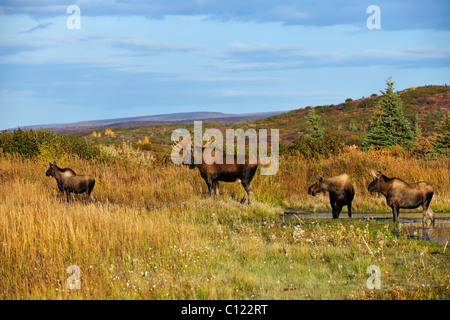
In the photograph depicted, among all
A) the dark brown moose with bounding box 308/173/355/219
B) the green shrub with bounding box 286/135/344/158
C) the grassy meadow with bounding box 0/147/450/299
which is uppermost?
the green shrub with bounding box 286/135/344/158

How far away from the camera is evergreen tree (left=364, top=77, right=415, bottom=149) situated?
119 feet

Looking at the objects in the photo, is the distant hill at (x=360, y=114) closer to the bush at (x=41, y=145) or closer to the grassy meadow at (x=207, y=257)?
the bush at (x=41, y=145)

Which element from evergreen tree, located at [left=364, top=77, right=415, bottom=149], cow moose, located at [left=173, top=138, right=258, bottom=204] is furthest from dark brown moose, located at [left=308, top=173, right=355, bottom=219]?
evergreen tree, located at [left=364, top=77, right=415, bottom=149]

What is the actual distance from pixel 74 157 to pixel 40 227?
12.9 meters

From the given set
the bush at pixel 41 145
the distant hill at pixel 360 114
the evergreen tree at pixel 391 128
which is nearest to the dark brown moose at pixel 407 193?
the bush at pixel 41 145

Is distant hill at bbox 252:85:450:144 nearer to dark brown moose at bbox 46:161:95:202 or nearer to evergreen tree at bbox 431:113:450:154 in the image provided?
evergreen tree at bbox 431:113:450:154

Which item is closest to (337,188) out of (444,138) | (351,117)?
(444,138)

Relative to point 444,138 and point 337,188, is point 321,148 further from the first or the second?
point 337,188

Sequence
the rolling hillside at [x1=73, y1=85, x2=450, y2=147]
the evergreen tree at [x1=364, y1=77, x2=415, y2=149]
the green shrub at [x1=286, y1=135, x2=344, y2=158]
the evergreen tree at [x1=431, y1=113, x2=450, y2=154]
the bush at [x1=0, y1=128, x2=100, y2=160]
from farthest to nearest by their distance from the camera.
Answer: the rolling hillside at [x1=73, y1=85, x2=450, y2=147]
the evergreen tree at [x1=364, y1=77, x2=415, y2=149]
the evergreen tree at [x1=431, y1=113, x2=450, y2=154]
the green shrub at [x1=286, y1=135, x2=344, y2=158]
the bush at [x1=0, y1=128, x2=100, y2=160]

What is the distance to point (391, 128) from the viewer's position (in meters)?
36.7

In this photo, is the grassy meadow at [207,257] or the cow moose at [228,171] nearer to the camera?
the grassy meadow at [207,257]

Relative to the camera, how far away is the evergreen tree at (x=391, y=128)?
36244 millimetres
